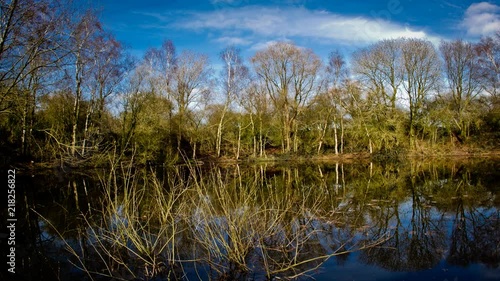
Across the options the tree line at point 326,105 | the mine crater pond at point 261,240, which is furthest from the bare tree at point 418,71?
the mine crater pond at point 261,240

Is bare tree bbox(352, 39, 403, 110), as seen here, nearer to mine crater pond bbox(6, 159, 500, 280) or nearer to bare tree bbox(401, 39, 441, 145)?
bare tree bbox(401, 39, 441, 145)

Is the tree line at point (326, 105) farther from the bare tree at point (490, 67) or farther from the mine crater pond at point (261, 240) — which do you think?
the mine crater pond at point (261, 240)

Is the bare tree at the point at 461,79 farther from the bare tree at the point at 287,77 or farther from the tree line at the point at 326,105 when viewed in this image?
the bare tree at the point at 287,77

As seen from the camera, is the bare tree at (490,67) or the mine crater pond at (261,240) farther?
the bare tree at (490,67)

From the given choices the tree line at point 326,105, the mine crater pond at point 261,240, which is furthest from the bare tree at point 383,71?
the mine crater pond at point 261,240

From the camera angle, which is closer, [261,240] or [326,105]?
[261,240]

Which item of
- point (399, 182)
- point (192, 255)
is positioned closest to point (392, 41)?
point (399, 182)

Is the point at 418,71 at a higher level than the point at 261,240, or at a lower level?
higher

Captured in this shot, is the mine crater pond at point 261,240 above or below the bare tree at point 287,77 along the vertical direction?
below

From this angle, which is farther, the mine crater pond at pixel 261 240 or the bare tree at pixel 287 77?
the bare tree at pixel 287 77

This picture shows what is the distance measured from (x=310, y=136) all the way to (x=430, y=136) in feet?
41.2

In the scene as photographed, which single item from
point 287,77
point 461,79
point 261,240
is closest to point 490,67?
point 461,79

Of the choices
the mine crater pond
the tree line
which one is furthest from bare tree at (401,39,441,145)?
the mine crater pond

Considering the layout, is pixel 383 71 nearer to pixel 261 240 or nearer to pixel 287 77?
pixel 287 77
